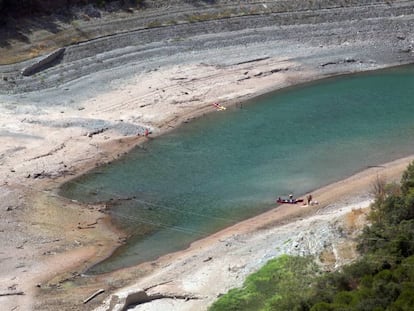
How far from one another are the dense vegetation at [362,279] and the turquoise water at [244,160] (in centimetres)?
818

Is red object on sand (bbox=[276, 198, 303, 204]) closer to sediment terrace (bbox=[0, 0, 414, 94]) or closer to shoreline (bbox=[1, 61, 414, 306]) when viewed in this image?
shoreline (bbox=[1, 61, 414, 306])

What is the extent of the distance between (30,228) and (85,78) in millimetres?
20975

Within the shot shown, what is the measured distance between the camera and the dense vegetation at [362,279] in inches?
1222

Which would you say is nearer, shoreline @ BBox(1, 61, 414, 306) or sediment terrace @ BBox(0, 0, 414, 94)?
shoreline @ BBox(1, 61, 414, 306)

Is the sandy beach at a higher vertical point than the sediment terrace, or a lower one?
lower

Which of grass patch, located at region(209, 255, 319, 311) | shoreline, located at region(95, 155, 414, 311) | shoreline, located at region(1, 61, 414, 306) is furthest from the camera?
shoreline, located at region(1, 61, 414, 306)

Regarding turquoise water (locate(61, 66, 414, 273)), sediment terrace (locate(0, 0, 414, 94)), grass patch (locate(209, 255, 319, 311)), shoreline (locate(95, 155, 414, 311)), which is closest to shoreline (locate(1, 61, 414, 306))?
shoreline (locate(95, 155, 414, 311))

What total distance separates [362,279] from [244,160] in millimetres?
22253

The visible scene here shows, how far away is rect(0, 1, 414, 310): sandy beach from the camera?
40.5m

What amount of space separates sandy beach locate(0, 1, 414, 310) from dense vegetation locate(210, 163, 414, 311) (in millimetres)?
1320

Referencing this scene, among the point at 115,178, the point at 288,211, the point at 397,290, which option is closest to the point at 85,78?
the point at 115,178

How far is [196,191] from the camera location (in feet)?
168

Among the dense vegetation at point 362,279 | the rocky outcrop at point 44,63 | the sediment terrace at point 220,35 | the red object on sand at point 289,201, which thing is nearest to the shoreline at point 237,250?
the red object on sand at point 289,201

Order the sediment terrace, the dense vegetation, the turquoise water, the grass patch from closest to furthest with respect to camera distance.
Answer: the dense vegetation < the grass patch < the turquoise water < the sediment terrace
